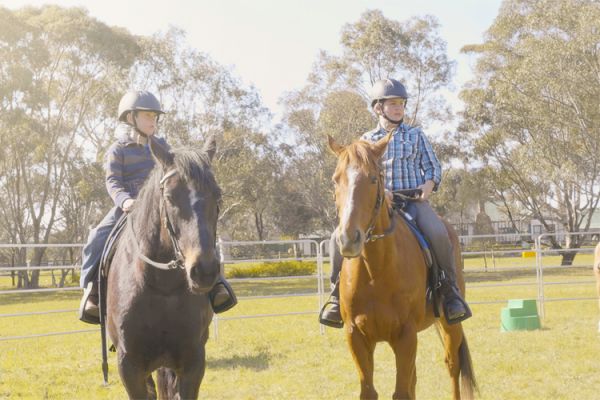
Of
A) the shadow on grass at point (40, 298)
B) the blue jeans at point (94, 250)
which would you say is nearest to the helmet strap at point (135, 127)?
the blue jeans at point (94, 250)

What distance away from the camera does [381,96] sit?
5.35 metres

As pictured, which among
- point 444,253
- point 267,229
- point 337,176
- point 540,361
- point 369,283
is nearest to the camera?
point 337,176

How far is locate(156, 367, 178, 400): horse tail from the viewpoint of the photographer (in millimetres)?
4551

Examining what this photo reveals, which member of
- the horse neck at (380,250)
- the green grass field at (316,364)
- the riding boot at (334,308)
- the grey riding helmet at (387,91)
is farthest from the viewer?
the green grass field at (316,364)

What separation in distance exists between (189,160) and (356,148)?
1.41 meters

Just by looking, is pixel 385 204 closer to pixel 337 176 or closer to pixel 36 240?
pixel 337 176

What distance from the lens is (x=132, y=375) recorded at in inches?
154

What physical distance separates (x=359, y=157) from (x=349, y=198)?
0.37 meters

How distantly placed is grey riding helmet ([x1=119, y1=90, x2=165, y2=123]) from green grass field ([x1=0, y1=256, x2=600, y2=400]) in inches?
154

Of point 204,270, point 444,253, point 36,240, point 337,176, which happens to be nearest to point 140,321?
point 204,270

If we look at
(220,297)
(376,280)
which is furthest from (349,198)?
(220,297)

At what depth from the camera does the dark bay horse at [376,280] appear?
169 inches

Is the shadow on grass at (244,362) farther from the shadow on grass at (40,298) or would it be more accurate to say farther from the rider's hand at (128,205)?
the shadow on grass at (40,298)

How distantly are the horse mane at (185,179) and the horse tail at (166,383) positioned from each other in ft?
4.15
